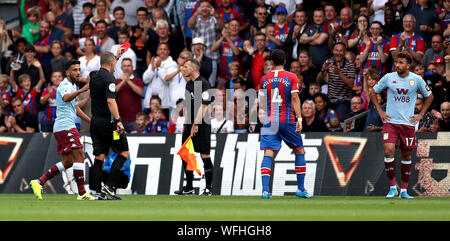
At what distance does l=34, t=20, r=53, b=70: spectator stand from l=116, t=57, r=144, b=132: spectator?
3.39m

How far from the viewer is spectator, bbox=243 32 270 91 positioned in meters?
20.6

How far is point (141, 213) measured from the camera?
10.9 metres

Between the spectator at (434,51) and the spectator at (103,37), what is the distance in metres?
8.64

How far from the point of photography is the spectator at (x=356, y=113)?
18469 millimetres

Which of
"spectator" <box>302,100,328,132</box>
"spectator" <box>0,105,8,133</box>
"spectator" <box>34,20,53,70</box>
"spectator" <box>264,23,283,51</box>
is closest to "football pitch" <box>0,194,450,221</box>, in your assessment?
"spectator" <box>302,100,328,132</box>

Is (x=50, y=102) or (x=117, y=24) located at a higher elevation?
(x=117, y=24)

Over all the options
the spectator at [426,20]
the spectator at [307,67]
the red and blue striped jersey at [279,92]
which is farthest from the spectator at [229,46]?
the red and blue striped jersey at [279,92]

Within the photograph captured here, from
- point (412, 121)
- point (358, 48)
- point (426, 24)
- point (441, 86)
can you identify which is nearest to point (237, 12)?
point (358, 48)

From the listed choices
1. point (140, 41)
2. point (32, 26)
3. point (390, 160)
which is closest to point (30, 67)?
point (32, 26)

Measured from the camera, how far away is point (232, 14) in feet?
73.6

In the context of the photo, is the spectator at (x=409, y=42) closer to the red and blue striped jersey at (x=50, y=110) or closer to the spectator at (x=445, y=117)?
the spectator at (x=445, y=117)

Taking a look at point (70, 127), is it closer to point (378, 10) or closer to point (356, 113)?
point (356, 113)

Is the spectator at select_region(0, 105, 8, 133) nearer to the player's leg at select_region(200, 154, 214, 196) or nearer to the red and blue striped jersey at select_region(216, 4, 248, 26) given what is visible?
the red and blue striped jersey at select_region(216, 4, 248, 26)

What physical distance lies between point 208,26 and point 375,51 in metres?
4.72
